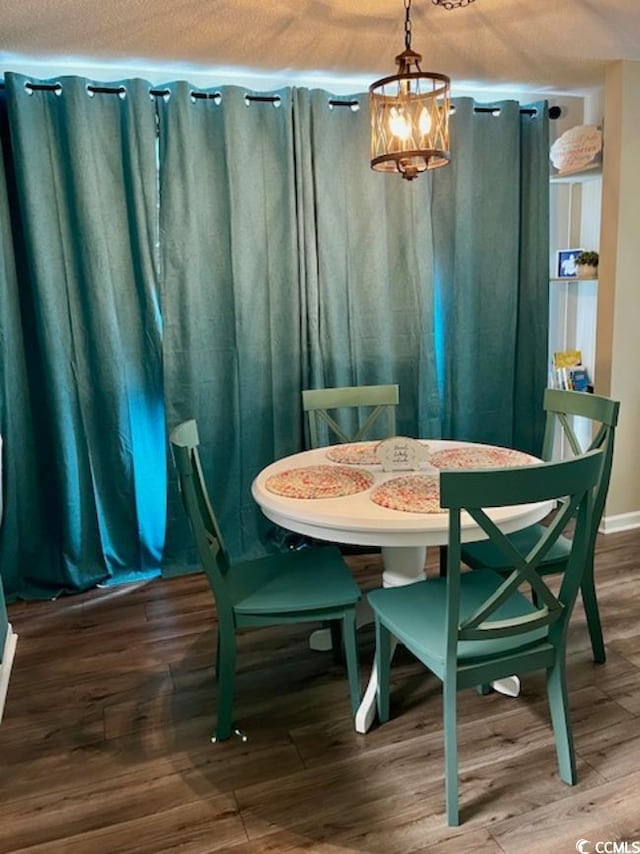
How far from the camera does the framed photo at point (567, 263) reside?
350cm

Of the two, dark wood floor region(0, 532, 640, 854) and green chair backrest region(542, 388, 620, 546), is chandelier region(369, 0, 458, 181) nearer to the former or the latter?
green chair backrest region(542, 388, 620, 546)

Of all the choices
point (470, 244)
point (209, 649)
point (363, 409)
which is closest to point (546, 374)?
point (470, 244)

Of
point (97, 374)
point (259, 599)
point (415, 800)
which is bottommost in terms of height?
point (415, 800)

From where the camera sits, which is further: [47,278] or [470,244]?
[470,244]

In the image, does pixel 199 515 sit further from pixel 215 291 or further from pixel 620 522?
pixel 620 522

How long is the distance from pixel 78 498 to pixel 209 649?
38.2 inches

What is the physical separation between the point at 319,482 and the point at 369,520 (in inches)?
15.2

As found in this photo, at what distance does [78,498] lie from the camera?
2.94m

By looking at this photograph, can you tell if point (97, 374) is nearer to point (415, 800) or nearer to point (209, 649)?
point (209, 649)

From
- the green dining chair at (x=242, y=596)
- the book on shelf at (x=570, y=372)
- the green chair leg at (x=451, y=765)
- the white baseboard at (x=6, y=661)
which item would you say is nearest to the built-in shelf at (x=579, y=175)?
the book on shelf at (x=570, y=372)

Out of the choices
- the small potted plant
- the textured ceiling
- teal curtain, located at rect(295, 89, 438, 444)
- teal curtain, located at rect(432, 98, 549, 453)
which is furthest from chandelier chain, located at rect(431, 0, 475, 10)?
the small potted plant

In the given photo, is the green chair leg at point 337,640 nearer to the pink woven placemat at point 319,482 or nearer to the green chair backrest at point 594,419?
the pink woven placemat at point 319,482

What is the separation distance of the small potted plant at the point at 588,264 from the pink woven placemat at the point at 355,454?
1680 mm

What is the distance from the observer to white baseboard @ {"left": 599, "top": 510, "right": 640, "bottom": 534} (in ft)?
11.3
